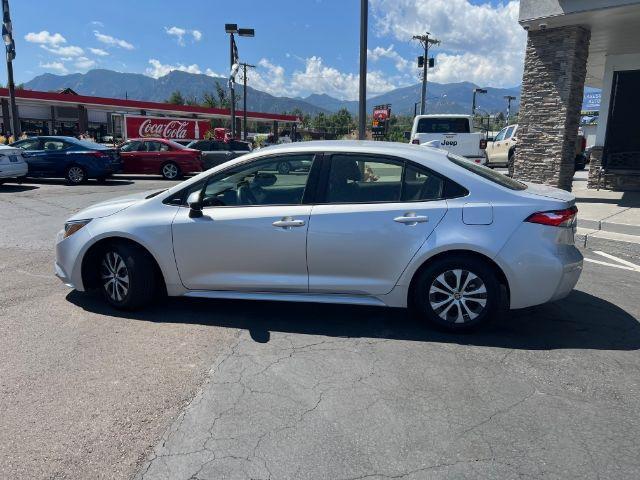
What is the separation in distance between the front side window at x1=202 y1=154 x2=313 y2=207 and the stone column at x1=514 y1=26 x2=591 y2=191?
866cm

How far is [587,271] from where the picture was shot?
6223 mm

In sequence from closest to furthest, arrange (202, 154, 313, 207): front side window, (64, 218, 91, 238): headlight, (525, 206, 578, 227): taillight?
(525, 206, 578, 227): taillight, (202, 154, 313, 207): front side window, (64, 218, 91, 238): headlight

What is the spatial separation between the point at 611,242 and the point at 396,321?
5.08m

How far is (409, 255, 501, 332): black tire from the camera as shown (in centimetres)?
406

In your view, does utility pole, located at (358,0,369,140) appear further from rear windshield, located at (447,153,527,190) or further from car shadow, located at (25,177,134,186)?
rear windshield, located at (447,153,527,190)

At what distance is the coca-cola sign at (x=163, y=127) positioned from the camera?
1318 inches

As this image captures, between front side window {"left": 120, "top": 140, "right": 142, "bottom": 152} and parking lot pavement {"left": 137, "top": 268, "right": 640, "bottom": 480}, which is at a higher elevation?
front side window {"left": 120, "top": 140, "right": 142, "bottom": 152}

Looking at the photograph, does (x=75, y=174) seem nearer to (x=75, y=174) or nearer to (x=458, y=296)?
(x=75, y=174)

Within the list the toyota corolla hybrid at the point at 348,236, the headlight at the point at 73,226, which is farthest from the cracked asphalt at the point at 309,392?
the headlight at the point at 73,226

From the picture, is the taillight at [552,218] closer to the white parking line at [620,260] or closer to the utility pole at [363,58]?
the white parking line at [620,260]

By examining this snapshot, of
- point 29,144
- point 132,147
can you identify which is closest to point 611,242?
point 29,144

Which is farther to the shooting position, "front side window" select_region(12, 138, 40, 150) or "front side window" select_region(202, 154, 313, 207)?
"front side window" select_region(12, 138, 40, 150)

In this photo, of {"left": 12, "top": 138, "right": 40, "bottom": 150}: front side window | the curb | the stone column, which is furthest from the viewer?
{"left": 12, "top": 138, "right": 40, "bottom": 150}: front side window

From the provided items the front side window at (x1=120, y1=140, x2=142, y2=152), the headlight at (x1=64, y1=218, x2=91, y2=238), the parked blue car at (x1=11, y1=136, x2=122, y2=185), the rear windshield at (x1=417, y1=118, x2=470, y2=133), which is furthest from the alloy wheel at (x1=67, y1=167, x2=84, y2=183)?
the headlight at (x1=64, y1=218, x2=91, y2=238)
